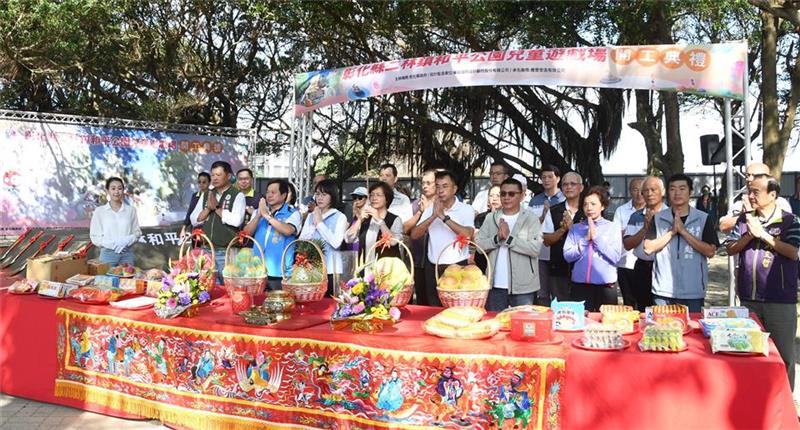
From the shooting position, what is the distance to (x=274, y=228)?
3.63 meters

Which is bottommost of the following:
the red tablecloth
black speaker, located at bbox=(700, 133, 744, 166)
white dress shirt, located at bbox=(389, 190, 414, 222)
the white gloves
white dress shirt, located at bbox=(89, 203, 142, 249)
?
the red tablecloth

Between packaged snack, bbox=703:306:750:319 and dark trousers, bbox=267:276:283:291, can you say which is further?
dark trousers, bbox=267:276:283:291

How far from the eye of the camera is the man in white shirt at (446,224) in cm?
335

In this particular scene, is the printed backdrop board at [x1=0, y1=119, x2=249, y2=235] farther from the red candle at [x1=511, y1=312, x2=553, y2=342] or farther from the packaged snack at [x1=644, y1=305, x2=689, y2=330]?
the packaged snack at [x1=644, y1=305, x2=689, y2=330]

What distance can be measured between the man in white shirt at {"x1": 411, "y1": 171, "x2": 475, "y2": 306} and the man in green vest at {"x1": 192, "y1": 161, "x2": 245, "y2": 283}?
114 centimetres

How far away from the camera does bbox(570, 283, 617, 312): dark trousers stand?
3373mm

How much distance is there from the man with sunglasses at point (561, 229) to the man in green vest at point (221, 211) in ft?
6.10

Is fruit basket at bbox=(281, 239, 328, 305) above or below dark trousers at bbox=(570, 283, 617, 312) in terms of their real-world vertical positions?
above

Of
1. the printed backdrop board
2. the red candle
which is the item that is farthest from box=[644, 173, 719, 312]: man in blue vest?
the printed backdrop board

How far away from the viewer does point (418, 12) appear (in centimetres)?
851

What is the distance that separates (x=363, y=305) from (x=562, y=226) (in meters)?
1.54

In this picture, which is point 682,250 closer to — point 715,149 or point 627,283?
point 627,283

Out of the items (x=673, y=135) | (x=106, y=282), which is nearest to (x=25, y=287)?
(x=106, y=282)

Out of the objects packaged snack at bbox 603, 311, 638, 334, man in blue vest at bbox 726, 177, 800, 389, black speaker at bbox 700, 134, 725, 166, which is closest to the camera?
packaged snack at bbox 603, 311, 638, 334
